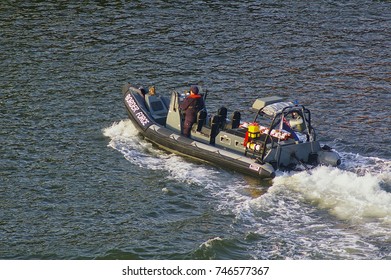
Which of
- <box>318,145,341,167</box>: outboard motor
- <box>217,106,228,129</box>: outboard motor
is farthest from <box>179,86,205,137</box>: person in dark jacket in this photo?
<box>318,145,341,167</box>: outboard motor

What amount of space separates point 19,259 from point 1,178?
5.38 metres

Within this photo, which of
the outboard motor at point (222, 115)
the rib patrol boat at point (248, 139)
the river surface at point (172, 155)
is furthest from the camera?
the outboard motor at point (222, 115)

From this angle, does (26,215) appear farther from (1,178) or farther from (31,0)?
(31,0)

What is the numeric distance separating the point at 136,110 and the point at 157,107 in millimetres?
877

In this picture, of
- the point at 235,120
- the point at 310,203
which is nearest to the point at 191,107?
the point at 235,120

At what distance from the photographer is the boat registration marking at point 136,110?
29.6 metres

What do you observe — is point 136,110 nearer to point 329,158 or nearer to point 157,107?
point 157,107

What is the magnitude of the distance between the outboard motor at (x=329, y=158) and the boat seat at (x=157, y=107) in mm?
6154

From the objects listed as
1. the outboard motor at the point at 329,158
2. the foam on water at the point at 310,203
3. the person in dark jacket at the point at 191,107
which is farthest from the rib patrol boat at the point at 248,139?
the foam on water at the point at 310,203

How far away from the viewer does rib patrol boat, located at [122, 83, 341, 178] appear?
86.2 ft

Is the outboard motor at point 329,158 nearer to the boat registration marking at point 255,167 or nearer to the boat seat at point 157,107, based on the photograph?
the boat registration marking at point 255,167

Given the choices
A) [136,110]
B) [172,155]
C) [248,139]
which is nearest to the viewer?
[248,139]

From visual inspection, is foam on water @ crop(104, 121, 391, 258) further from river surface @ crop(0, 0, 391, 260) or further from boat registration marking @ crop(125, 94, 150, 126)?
boat registration marking @ crop(125, 94, 150, 126)

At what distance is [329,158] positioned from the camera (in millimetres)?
26328
